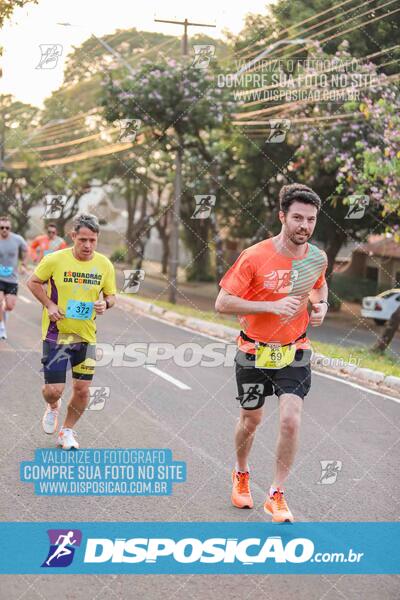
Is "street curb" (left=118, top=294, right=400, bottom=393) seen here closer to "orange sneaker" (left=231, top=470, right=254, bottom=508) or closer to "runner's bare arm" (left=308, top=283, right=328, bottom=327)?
"orange sneaker" (left=231, top=470, right=254, bottom=508)

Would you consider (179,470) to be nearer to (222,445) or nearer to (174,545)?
(222,445)

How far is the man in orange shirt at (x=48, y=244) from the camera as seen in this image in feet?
51.0

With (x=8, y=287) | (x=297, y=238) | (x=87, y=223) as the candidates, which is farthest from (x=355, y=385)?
(x=297, y=238)

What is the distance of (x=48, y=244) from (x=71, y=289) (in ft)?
31.1

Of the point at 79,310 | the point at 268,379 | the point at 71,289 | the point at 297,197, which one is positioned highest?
the point at 297,197

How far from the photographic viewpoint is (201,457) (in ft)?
26.5

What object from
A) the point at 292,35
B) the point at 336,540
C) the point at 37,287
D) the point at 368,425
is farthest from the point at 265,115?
the point at 336,540

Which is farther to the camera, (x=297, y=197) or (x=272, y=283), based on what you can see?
(x=272, y=283)

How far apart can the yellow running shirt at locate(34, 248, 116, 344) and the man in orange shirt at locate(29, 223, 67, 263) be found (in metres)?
7.43

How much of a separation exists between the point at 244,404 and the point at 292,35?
22.0 meters

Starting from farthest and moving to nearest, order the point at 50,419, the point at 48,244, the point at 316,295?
the point at 48,244, the point at 50,419, the point at 316,295

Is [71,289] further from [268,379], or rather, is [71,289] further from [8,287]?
[8,287]

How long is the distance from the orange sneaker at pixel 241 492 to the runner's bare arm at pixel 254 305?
4.01 ft

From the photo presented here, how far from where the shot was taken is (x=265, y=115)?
27.4 meters
